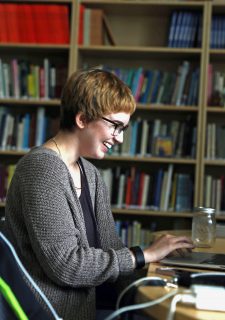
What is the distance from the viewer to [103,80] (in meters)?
1.43

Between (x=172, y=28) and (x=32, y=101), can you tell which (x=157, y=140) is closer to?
(x=172, y=28)

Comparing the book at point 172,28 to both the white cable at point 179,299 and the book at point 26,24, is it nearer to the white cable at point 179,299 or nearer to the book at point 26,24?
the book at point 26,24

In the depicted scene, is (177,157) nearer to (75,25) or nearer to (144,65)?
(144,65)

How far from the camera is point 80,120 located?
1.43m

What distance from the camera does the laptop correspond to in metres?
1.16

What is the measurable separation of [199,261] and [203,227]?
1.22ft

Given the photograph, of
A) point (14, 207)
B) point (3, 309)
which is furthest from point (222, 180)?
point (3, 309)

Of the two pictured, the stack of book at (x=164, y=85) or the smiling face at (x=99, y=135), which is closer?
the smiling face at (x=99, y=135)

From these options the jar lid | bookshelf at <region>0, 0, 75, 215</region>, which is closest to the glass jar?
the jar lid

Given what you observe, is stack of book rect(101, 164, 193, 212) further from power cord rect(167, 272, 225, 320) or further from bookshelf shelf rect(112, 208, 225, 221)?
power cord rect(167, 272, 225, 320)

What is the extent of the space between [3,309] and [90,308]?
1.46 ft

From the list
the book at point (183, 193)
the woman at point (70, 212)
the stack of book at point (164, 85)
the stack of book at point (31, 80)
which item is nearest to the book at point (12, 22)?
the stack of book at point (31, 80)

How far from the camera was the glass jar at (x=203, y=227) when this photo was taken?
61.3 inches

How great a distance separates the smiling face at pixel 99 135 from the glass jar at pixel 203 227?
367 millimetres
